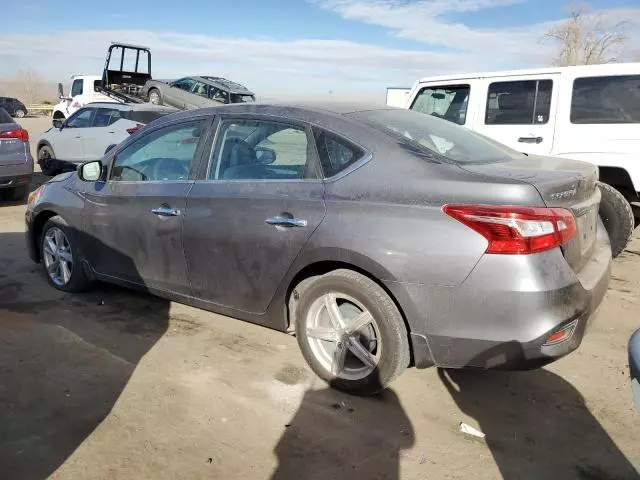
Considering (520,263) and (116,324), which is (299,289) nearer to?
(520,263)

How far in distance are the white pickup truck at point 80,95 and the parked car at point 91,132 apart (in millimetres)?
5925

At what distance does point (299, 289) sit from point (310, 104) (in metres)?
1.21

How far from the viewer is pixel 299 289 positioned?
3.35 meters

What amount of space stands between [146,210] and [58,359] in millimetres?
1151

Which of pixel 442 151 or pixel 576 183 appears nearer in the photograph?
pixel 576 183

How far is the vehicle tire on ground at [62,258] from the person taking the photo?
4.66 metres

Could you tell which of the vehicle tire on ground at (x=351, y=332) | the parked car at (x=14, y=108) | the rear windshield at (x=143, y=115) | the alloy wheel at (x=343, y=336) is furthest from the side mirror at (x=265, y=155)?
the parked car at (x=14, y=108)

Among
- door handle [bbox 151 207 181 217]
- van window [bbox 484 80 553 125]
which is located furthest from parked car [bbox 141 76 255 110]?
door handle [bbox 151 207 181 217]

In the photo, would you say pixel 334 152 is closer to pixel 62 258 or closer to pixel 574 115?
pixel 62 258

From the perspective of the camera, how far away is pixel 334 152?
323 centimetres

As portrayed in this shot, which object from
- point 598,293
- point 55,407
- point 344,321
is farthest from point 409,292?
point 55,407

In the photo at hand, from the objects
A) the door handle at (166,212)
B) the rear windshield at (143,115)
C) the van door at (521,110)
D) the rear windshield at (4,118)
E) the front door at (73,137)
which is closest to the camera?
the door handle at (166,212)

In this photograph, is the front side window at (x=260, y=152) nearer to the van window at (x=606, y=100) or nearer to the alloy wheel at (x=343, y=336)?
the alloy wheel at (x=343, y=336)

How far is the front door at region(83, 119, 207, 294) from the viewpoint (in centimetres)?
386
